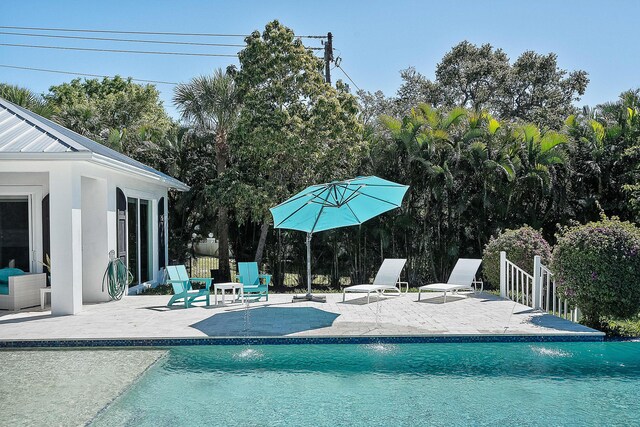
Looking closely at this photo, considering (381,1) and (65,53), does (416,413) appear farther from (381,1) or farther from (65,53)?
(65,53)

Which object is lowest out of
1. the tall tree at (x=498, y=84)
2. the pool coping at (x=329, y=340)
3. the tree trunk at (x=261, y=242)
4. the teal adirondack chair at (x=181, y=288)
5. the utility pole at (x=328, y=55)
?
the pool coping at (x=329, y=340)

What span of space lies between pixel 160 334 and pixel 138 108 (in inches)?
900

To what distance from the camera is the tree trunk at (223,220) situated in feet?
59.2

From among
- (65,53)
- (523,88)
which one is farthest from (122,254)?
(523,88)

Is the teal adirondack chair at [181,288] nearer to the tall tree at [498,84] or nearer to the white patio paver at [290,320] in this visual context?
the white patio paver at [290,320]

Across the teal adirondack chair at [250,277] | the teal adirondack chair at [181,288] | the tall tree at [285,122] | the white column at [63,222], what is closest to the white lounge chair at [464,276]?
the teal adirondack chair at [250,277]

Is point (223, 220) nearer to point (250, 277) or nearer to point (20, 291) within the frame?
point (250, 277)

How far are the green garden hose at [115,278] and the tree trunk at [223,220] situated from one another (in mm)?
5517

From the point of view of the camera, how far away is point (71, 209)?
10.0m

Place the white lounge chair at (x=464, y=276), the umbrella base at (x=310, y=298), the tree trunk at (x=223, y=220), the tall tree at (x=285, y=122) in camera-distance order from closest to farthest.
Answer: the umbrella base at (x=310, y=298) < the white lounge chair at (x=464, y=276) < the tall tree at (x=285, y=122) < the tree trunk at (x=223, y=220)

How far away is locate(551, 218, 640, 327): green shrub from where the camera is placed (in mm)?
9078

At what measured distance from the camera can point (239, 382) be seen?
7.08m

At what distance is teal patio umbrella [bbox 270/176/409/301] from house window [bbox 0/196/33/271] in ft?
16.5

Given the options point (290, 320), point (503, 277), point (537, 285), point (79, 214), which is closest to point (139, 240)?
point (79, 214)
